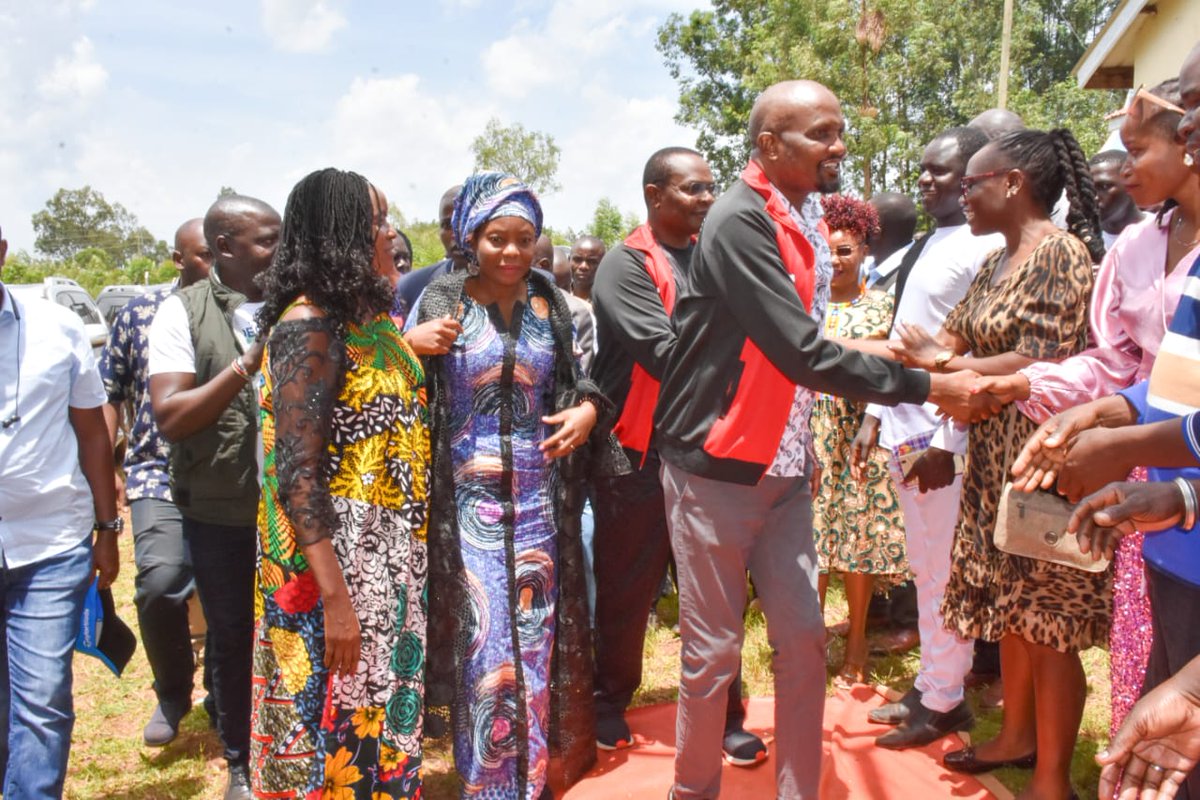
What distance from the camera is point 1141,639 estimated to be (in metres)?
2.50

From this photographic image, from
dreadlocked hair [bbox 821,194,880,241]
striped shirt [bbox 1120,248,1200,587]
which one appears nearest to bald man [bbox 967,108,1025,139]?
dreadlocked hair [bbox 821,194,880,241]

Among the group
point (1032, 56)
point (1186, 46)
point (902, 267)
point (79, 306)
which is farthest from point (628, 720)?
point (1032, 56)

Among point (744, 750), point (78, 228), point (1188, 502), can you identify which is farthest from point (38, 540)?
point (78, 228)

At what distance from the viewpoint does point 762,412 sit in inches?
107

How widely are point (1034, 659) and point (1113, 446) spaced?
1.34 meters

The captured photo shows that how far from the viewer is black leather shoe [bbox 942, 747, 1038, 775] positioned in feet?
10.8

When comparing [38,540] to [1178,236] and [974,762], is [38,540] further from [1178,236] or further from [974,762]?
[1178,236]

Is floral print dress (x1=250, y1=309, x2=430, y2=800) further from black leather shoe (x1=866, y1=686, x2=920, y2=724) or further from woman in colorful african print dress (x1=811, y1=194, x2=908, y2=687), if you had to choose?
woman in colorful african print dress (x1=811, y1=194, x2=908, y2=687)

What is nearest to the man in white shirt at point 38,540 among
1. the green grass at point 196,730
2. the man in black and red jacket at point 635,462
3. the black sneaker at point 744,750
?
the green grass at point 196,730

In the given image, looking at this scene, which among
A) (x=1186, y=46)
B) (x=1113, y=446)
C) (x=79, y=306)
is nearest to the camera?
(x=1113, y=446)

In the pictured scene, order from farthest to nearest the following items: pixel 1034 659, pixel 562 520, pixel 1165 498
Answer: pixel 562 520 < pixel 1034 659 < pixel 1165 498

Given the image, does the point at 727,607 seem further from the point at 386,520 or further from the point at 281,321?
the point at 281,321

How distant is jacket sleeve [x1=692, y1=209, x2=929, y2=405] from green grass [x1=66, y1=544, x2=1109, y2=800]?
1.70m

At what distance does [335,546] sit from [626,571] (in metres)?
1.47
